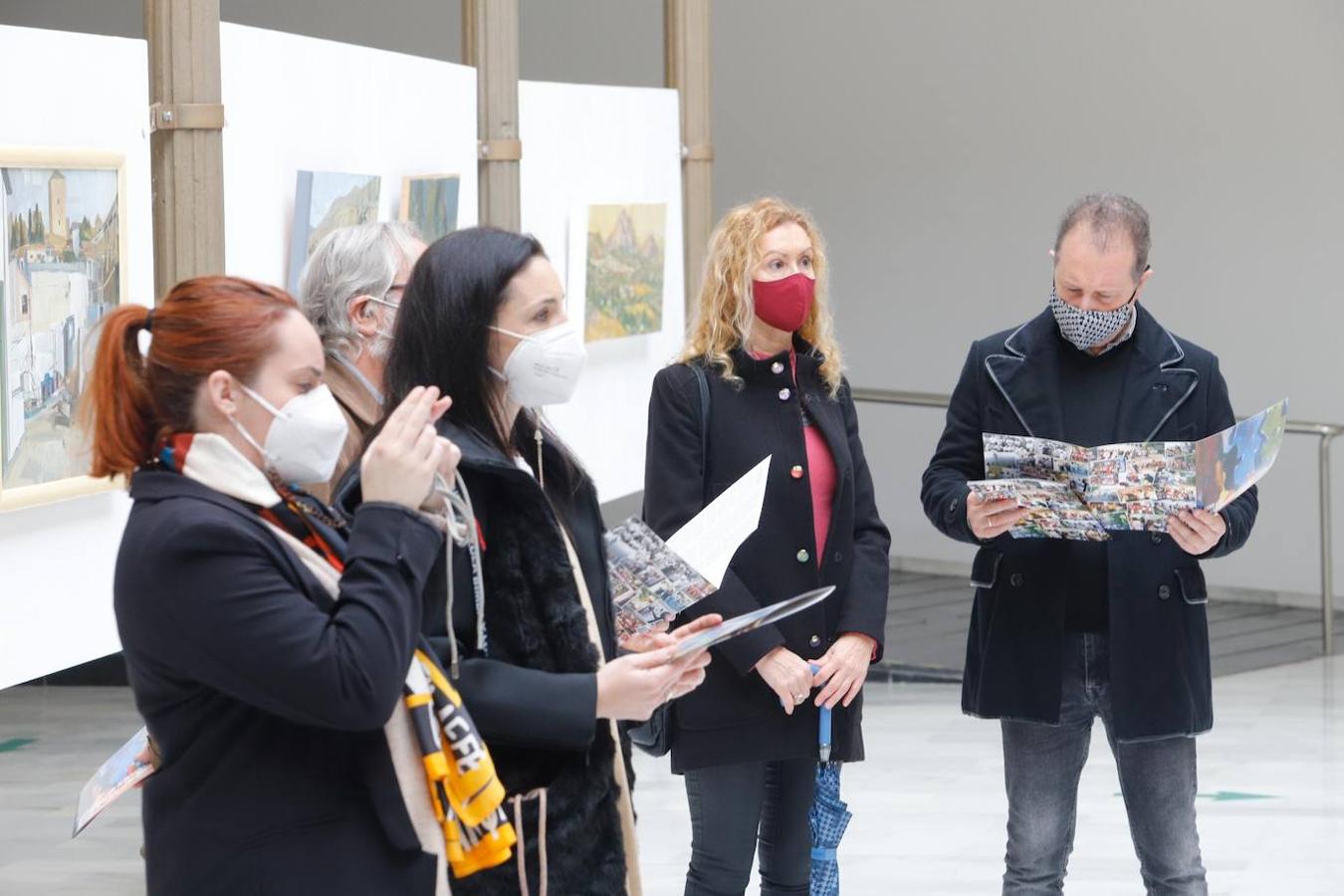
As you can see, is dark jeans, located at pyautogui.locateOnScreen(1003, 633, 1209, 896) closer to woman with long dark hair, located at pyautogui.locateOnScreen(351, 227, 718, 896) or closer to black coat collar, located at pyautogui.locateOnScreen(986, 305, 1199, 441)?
black coat collar, located at pyautogui.locateOnScreen(986, 305, 1199, 441)

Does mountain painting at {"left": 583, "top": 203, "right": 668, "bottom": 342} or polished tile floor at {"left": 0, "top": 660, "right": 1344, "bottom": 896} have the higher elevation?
mountain painting at {"left": 583, "top": 203, "right": 668, "bottom": 342}

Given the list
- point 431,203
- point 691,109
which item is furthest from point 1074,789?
point 691,109

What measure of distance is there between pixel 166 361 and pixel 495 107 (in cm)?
388

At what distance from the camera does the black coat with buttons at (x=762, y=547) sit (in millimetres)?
3805

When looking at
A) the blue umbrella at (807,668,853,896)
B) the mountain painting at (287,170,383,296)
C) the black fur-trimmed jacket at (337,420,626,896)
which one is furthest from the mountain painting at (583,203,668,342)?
the black fur-trimmed jacket at (337,420,626,896)

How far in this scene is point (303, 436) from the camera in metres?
2.29

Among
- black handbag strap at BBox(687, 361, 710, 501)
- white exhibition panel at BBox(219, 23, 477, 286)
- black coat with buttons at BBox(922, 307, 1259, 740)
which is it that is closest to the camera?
black coat with buttons at BBox(922, 307, 1259, 740)

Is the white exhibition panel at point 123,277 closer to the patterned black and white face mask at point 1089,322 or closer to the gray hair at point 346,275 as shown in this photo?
the gray hair at point 346,275

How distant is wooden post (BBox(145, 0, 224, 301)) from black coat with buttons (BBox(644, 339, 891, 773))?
117cm

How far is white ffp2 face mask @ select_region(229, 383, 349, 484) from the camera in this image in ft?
7.47

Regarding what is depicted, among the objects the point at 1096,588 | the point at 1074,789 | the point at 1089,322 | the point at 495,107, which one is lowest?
the point at 1074,789

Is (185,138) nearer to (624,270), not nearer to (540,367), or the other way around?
(540,367)

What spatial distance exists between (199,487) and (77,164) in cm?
198

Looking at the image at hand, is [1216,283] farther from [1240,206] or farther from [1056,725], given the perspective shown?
[1056,725]
